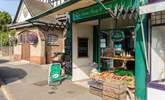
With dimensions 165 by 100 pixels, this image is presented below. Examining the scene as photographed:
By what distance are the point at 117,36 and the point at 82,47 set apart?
3257 mm

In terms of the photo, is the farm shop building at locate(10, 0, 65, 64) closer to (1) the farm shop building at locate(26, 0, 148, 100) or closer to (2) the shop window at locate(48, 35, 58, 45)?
(2) the shop window at locate(48, 35, 58, 45)

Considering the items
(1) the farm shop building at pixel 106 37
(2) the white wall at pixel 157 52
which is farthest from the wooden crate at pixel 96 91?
(2) the white wall at pixel 157 52

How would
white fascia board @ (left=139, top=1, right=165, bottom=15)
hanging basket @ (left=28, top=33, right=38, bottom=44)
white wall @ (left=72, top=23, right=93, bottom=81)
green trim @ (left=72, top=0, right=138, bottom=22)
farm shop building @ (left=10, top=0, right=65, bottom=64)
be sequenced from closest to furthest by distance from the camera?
white fascia board @ (left=139, top=1, right=165, bottom=15) < green trim @ (left=72, top=0, right=138, bottom=22) < white wall @ (left=72, top=23, right=93, bottom=81) < farm shop building @ (left=10, top=0, right=65, bottom=64) < hanging basket @ (left=28, top=33, right=38, bottom=44)

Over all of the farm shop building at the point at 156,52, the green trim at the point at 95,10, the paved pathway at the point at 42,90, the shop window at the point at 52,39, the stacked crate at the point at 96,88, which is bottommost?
the paved pathway at the point at 42,90

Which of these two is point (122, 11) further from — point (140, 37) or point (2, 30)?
point (2, 30)

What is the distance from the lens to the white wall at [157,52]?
7047 millimetres

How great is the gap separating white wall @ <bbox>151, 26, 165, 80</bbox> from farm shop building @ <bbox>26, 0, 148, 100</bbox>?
0.81 ft

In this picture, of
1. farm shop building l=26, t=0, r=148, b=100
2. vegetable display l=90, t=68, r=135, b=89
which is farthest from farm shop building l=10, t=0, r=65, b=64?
vegetable display l=90, t=68, r=135, b=89

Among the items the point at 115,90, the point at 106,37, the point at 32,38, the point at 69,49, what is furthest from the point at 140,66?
the point at 32,38

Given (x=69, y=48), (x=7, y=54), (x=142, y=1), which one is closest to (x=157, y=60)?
(x=142, y=1)

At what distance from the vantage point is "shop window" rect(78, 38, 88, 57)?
1190 centimetres

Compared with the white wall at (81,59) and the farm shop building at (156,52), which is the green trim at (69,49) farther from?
the farm shop building at (156,52)

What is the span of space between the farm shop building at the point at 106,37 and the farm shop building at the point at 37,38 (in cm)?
498

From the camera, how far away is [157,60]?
280 inches
